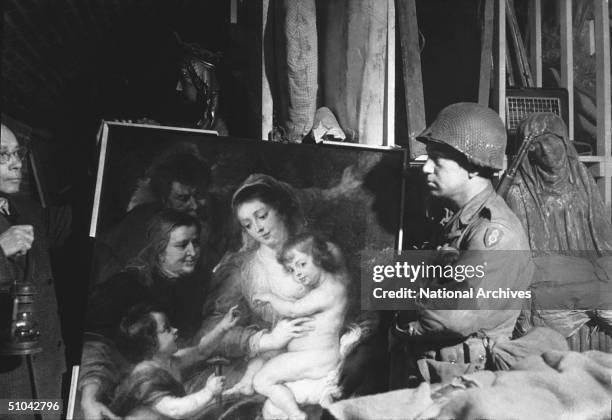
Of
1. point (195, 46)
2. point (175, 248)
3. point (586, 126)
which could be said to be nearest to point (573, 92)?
point (586, 126)

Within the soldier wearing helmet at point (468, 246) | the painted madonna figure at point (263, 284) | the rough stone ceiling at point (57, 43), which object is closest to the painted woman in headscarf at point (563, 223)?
the soldier wearing helmet at point (468, 246)

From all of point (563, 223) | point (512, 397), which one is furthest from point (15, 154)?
point (563, 223)

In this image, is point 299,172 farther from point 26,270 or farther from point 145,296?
point 26,270

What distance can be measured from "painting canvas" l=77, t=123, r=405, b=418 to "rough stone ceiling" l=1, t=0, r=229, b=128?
1.21 feet

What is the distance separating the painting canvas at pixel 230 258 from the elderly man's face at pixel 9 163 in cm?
28

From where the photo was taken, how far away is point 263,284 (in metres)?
2.14

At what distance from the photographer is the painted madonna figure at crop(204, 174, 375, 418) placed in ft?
6.89

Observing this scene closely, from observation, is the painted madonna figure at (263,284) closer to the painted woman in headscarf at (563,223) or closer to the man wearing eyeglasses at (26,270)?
the man wearing eyeglasses at (26,270)

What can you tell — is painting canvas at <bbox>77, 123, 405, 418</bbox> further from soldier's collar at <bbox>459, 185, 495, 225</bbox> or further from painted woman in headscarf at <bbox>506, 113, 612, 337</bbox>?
painted woman in headscarf at <bbox>506, 113, 612, 337</bbox>

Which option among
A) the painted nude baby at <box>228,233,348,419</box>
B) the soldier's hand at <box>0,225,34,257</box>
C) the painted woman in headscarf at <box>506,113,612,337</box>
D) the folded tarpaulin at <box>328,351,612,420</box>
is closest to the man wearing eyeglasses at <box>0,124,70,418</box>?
the soldier's hand at <box>0,225,34,257</box>

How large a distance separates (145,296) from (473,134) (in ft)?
3.57

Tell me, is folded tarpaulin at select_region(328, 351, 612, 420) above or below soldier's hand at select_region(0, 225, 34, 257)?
below

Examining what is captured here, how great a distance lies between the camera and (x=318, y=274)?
2186 millimetres

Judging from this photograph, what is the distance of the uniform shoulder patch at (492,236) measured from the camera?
80.7 inches
